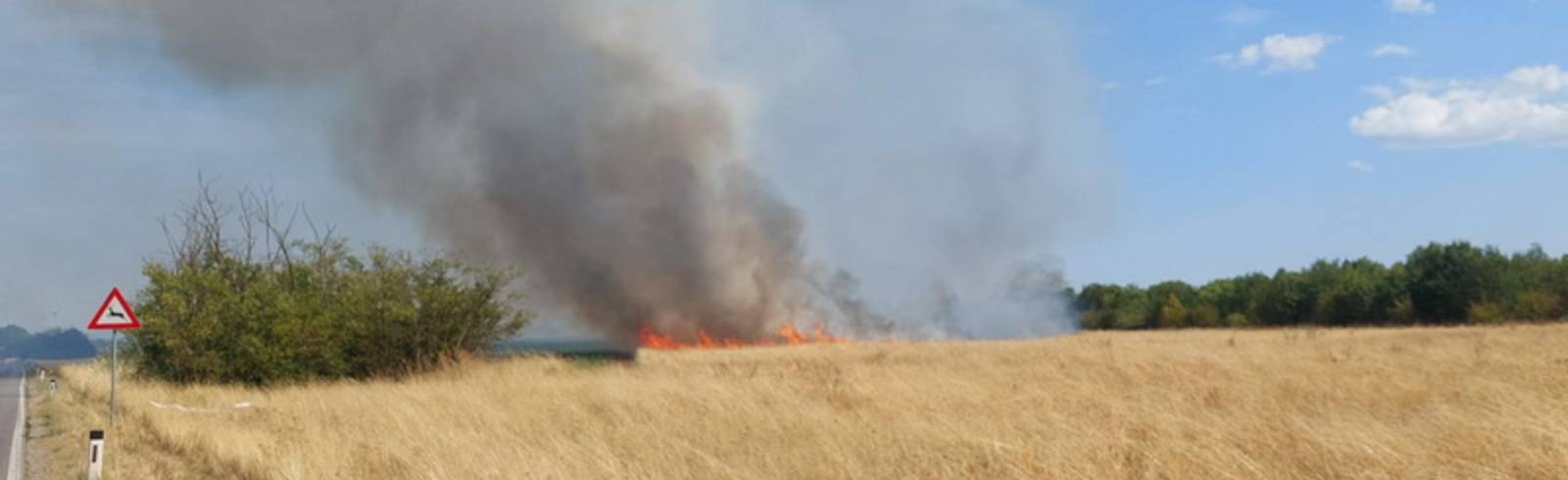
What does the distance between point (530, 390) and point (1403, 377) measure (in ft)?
44.2

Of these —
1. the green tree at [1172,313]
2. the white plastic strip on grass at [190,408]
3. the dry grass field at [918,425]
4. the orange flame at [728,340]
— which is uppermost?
the green tree at [1172,313]

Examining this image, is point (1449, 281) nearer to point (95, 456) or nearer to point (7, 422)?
point (7, 422)

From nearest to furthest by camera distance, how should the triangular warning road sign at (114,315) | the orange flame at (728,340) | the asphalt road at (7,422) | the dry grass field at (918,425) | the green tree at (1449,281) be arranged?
the dry grass field at (918,425)
the asphalt road at (7,422)
the triangular warning road sign at (114,315)
the orange flame at (728,340)
the green tree at (1449,281)

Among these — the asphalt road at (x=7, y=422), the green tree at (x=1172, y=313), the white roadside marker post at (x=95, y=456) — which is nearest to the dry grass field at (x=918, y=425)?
the asphalt road at (x=7, y=422)

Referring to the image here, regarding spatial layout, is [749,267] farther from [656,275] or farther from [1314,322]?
[1314,322]

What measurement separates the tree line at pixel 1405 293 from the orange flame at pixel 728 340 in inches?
1386

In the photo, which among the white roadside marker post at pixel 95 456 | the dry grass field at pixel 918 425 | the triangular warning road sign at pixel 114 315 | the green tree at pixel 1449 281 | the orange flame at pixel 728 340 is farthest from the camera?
the green tree at pixel 1449 281

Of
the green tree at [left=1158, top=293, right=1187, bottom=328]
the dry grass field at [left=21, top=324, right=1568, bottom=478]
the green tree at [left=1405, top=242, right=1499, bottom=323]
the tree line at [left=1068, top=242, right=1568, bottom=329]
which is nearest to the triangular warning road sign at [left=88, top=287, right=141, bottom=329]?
the dry grass field at [left=21, top=324, right=1568, bottom=478]

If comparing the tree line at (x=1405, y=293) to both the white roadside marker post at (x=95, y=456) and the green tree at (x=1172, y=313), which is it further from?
the white roadside marker post at (x=95, y=456)

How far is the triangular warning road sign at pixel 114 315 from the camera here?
767 inches

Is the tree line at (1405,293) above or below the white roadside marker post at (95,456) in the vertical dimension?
above

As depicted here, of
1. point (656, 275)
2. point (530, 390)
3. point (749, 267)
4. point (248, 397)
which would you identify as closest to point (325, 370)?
point (248, 397)

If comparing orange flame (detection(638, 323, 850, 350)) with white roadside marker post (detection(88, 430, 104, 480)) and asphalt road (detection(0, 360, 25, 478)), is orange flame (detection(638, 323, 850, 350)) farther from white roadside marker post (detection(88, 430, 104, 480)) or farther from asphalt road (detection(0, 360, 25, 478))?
white roadside marker post (detection(88, 430, 104, 480))

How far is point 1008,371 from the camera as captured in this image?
2206 centimetres
